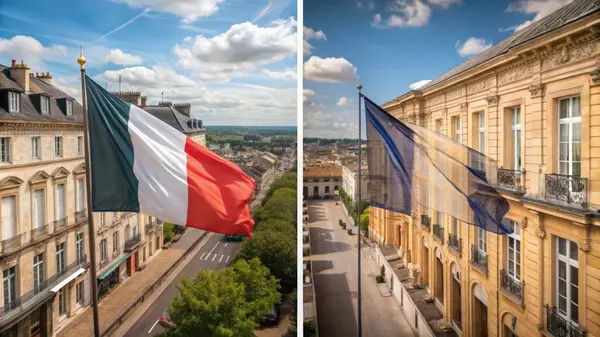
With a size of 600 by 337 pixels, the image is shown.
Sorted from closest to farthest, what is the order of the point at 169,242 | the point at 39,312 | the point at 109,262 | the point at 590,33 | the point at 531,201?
the point at 590,33 < the point at 531,201 < the point at 39,312 < the point at 109,262 < the point at 169,242

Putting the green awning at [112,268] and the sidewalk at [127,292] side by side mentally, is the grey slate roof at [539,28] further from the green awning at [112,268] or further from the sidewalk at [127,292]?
the green awning at [112,268]

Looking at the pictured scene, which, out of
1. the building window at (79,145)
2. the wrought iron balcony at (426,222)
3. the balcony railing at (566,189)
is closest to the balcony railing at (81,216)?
the building window at (79,145)

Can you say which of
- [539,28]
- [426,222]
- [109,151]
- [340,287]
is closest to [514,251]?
[426,222]

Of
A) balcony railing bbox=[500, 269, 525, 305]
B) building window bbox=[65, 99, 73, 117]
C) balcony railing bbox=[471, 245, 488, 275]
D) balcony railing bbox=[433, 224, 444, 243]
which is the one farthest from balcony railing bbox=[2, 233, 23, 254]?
balcony railing bbox=[500, 269, 525, 305]

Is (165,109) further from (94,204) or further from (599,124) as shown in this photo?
(599,124)

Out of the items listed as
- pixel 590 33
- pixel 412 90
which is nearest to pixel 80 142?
pixel 412 90

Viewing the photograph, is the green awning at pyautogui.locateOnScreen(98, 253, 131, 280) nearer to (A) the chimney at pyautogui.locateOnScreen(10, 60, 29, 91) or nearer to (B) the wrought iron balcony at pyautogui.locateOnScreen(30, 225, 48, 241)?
(B) the wrought iron balcony at pyautogui.locateOnScreen(30, 225, 48, 241)
